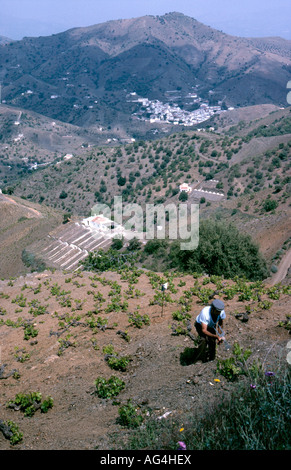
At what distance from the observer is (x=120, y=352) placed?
25.3 ft

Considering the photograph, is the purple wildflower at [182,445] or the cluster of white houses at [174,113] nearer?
the purple wildflower at [182,445]

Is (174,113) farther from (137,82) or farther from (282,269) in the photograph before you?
(282,269)

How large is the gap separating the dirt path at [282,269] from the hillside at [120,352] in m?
7.59

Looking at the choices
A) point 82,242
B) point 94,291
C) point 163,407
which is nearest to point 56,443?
point 163,407

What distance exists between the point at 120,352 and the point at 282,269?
1423 centimetres

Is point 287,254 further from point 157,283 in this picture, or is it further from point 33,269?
point 33,269

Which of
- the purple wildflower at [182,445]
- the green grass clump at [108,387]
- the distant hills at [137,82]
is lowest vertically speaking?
the green grass clump at [108,387]

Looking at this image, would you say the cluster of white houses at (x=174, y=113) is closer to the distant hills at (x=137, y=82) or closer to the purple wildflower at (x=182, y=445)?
the distant hills at (x=137, y=82)

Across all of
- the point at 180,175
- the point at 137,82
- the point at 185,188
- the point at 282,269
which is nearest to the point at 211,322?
the point at 282,269

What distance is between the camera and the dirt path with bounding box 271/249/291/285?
1818 centimetres

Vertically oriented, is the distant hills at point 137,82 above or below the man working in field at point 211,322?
above

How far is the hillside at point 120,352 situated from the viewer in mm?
5242

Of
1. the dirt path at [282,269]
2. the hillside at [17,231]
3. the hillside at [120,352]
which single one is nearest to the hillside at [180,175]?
the hillside at [17,231]

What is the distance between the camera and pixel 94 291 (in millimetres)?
12578
